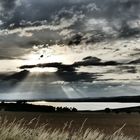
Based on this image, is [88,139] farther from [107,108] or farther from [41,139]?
[107,108]

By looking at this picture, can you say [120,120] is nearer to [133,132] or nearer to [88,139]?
[133,132]

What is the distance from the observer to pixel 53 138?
20.4 metres

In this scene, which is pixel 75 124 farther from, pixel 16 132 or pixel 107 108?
pixel 16 132

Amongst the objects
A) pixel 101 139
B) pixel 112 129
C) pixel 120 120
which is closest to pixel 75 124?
pixel 112 129

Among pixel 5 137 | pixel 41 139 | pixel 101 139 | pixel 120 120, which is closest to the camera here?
pixel 5 137

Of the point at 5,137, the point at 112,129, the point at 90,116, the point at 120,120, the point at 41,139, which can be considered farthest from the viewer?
the point at 90,116

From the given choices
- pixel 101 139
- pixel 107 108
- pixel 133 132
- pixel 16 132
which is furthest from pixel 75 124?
pixel 16 132

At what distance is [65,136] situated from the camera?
20953 mm

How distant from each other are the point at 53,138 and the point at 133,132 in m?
24.7

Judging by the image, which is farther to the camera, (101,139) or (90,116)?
(90,116)

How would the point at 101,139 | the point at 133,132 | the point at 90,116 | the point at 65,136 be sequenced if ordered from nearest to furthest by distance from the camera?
the point at 65,136 < the point at 101,139 < the point at 133,132 < the point at 90,116

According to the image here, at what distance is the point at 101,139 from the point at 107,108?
60635 millimetres

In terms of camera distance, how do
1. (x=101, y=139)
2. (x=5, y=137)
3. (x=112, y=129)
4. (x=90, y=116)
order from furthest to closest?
(x=90, y=116) → (x=112, y=129) → (x=101, y=139) → (x=5, y=137)

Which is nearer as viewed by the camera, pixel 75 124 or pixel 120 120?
pixel 75 124
